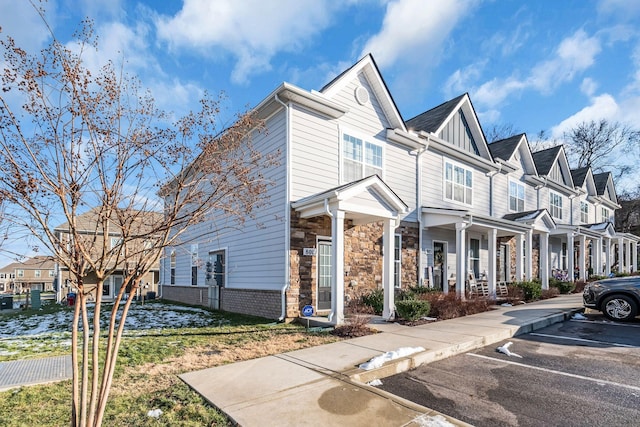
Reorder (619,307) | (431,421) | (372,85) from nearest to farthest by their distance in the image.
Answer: (431,421) → (619,307) → (372,85)

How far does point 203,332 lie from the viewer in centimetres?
885

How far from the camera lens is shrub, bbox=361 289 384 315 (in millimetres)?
11023

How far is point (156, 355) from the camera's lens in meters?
6.53

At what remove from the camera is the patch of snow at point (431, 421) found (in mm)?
3730

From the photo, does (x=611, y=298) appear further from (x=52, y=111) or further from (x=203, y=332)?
(x=52, y=111)

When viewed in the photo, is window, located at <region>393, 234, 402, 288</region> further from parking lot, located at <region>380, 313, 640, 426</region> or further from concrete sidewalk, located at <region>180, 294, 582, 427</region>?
parking lot, located at <region>380, 313, 640, 426</region>

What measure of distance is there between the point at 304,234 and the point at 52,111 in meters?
7.86

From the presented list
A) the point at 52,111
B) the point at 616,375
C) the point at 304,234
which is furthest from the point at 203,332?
the point at 616,375

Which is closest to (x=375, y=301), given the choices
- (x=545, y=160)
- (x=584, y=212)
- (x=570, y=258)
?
(x=570, y=258)

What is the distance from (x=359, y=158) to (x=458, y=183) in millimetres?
5877

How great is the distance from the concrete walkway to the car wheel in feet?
40.9

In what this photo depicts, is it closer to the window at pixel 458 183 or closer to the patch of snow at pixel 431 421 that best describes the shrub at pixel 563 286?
the window at pixel 458 183

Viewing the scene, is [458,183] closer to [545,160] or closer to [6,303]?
[545,160]

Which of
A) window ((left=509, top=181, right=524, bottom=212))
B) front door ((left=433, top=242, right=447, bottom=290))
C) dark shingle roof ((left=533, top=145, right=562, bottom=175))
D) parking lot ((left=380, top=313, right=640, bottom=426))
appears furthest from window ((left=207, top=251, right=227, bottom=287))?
dark shingle roof ((left=533, top=145, right=562, bottom=175))
